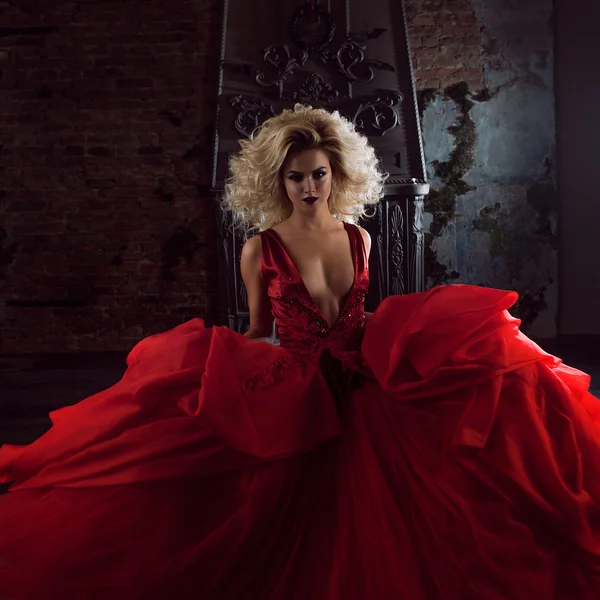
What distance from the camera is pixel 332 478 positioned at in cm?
143

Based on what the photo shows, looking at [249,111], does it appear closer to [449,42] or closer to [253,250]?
[449,42]

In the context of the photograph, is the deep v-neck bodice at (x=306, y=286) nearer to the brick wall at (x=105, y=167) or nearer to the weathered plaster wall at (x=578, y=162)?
the brick wall at (x=105, y=167)

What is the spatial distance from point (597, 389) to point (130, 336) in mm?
3084

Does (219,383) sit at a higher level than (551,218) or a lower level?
lower

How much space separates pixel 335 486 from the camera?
1408mm

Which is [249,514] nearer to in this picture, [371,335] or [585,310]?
[371,335]

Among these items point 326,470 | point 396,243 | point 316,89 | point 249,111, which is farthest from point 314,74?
point 326,470

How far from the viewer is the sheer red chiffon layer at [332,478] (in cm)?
123

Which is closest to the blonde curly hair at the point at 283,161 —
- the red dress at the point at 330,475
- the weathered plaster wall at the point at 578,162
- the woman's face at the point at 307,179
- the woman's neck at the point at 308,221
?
the woman's face at the point at 307,179

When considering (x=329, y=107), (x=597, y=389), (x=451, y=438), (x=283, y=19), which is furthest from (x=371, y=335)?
(x=283, y=19)

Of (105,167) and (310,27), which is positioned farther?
(105,167)

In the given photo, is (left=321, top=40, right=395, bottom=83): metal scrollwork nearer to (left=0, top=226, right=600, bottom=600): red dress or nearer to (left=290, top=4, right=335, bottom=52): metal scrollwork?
(left=290, top=4, right=335, bottom=52): metal scrollwork

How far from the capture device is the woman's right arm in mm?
1750

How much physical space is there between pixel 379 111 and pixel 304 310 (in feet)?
9.55
